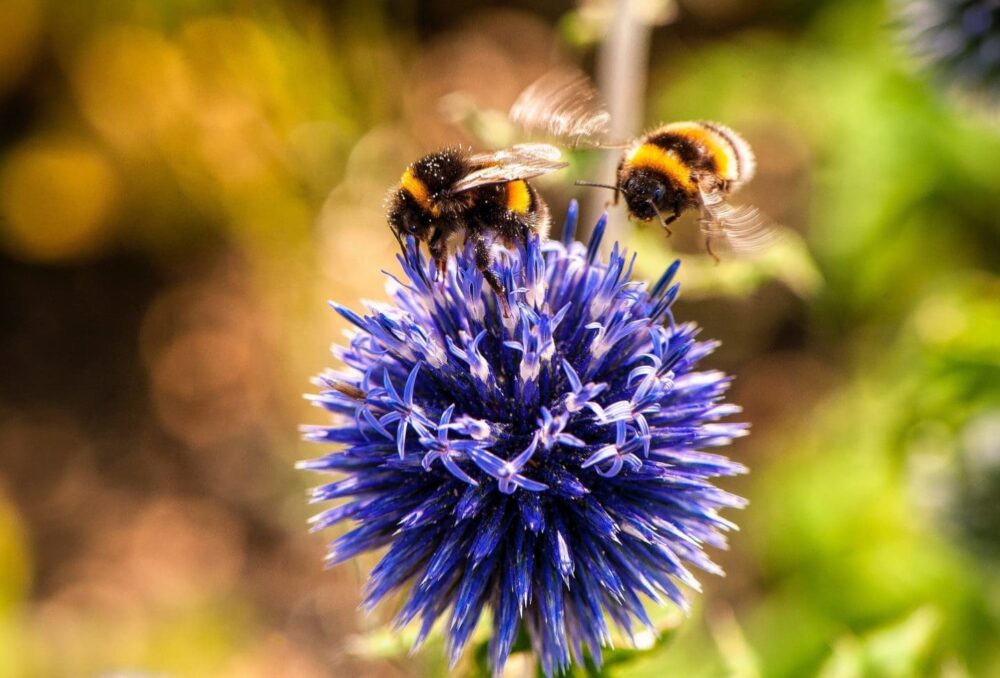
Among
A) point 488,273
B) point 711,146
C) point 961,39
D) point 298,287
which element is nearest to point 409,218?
point 488,273

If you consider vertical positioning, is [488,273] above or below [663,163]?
below

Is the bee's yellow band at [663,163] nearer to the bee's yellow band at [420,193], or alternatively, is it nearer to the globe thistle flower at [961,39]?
the bee's yellow band at [420,193]

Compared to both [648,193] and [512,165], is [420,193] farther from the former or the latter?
[648,193]

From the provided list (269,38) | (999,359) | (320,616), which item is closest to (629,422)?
(999,359)

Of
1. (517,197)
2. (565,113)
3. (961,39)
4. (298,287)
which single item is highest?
(298,287)

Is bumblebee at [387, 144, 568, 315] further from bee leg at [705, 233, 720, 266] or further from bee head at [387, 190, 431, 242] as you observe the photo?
bee leg at [705, 233, 720, 266]

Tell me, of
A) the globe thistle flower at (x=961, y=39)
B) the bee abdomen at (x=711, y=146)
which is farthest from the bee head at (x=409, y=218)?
the globe thistle flower at (x=961, y=39)
